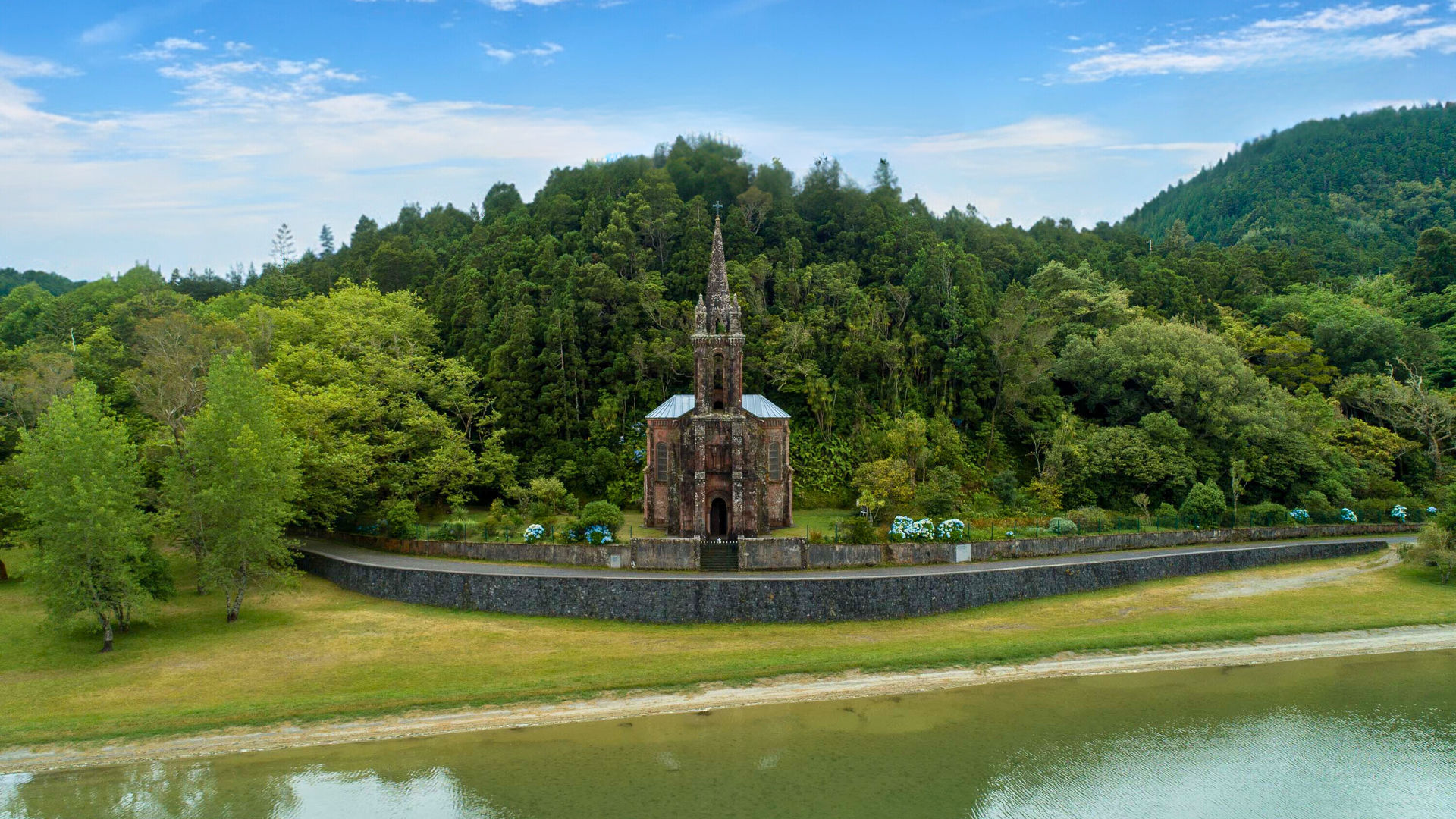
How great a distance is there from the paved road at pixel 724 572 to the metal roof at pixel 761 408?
1189 centimetres

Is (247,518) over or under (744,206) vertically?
under

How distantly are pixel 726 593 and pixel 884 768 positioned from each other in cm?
1370

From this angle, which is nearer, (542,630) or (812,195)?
(542,630)

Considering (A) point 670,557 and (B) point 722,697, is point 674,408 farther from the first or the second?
(B) point 722,697

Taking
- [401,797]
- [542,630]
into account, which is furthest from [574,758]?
[542,630]

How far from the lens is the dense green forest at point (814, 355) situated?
173 ft

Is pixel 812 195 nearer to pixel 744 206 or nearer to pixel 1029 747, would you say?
pixel 744 206

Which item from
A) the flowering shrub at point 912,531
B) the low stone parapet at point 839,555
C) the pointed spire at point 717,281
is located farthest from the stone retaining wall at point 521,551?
the pointed spire at point 717,281

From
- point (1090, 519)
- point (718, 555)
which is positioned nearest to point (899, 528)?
point (718, 555)

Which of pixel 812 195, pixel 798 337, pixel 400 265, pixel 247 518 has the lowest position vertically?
pixel 247 518

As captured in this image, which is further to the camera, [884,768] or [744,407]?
[744,407]

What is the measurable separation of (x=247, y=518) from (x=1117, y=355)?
166 ft

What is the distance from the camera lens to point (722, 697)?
30891 mm

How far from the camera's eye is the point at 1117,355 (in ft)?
199
